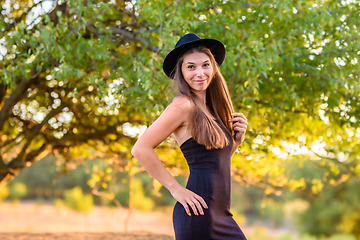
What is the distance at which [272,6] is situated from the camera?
148 inches

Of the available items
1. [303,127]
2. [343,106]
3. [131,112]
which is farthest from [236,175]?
[343,106]

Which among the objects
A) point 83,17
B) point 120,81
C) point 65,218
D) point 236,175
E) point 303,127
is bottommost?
point 65,218

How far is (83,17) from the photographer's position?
373cm

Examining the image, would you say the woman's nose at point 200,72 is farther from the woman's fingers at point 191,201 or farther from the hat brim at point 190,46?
the woman's fingers at point 191,201

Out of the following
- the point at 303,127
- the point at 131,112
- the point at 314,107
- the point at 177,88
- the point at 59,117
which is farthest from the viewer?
the point at 59,117

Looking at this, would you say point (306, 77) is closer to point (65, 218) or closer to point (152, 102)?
point (152, 102)

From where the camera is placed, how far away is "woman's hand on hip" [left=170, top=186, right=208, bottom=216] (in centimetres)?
183

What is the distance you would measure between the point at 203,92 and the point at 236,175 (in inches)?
198

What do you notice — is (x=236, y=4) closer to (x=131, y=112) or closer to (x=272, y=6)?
(x=272, y=6)

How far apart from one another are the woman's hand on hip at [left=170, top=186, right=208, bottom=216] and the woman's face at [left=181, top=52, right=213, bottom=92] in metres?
0.63

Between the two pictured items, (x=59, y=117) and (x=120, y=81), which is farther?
(x=59, y=117)

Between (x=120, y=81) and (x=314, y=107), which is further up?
(x=120, y=81)

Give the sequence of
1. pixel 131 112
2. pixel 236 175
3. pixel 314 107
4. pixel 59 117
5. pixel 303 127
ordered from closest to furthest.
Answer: pixel 314 107
pixel 303 127
pixel 131 112
pixel 59 117
pixel 236 175

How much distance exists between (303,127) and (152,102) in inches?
104
